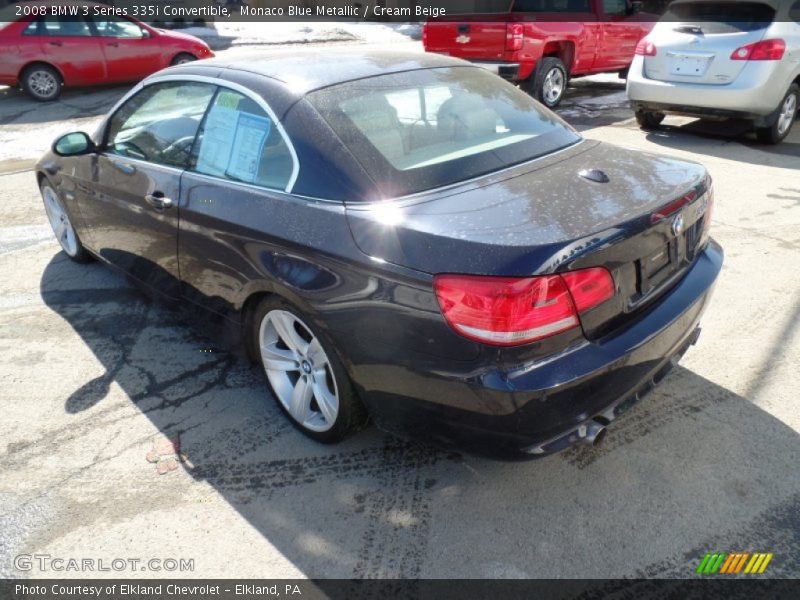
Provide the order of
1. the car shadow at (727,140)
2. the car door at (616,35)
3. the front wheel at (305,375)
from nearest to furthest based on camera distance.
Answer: the front wheel at (305,375)
the car shadow at (727,140)
the car door at (616,35)

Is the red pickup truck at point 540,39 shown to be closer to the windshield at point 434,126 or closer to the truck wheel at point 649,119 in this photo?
the truck wheel at point 649,119

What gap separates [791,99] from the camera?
7.44 metres

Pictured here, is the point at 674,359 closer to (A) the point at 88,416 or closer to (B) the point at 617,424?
Result: (B) the point at 617,424

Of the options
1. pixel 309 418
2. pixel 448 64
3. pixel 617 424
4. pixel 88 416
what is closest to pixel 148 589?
pixel 309 418

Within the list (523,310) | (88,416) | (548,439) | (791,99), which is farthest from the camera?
(791,99)

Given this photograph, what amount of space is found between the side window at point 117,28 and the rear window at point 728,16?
9.44 meters

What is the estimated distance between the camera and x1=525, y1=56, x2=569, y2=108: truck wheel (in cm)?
953

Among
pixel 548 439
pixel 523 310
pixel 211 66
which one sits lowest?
pixel 548 439

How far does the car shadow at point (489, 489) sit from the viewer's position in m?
2.35

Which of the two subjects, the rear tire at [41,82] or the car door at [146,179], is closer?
the car door at [146,179]

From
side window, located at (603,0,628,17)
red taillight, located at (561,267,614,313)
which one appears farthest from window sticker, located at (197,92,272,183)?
side window, located at (603,0,628,17)

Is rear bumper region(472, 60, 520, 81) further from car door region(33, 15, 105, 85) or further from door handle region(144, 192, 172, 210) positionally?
car door region(33, 15, 105, 85)

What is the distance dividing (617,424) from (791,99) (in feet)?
20.6

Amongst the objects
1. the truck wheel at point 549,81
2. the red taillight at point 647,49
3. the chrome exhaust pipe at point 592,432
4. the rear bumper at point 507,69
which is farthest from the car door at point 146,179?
the truck wheel at point 549,81
